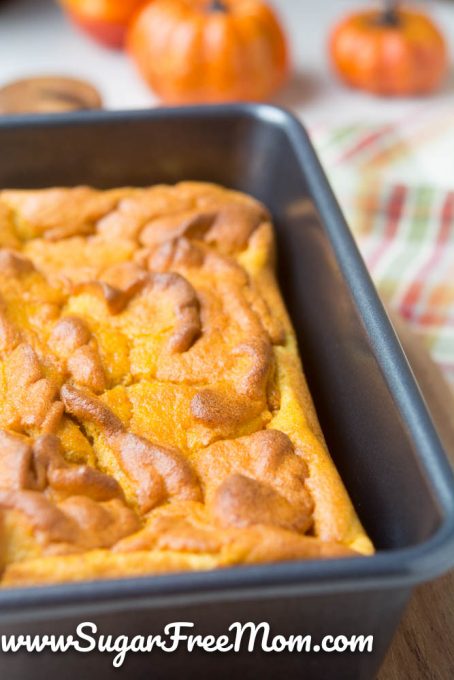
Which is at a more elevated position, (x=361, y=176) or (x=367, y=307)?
(x=367, y=307)

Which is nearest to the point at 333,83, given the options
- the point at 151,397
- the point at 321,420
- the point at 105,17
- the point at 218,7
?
the point at 218,7

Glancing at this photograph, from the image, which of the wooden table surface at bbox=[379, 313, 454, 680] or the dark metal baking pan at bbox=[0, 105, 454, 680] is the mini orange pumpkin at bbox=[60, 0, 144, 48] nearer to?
the dark metal baking pan at bbox=[0, 105, 454, 680]

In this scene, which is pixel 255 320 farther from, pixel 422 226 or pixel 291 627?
pixel 422 226

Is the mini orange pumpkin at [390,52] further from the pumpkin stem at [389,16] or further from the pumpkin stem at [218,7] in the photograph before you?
the pumpkin stem at [218,7]

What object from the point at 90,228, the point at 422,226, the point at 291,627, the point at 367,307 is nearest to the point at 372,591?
the point at 291,627

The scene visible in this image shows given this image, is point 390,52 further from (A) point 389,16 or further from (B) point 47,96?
(B) point 47,96

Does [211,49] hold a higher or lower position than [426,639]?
higher

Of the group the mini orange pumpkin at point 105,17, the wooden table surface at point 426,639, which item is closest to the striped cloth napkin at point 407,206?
the wooden table surface at point 426,639
